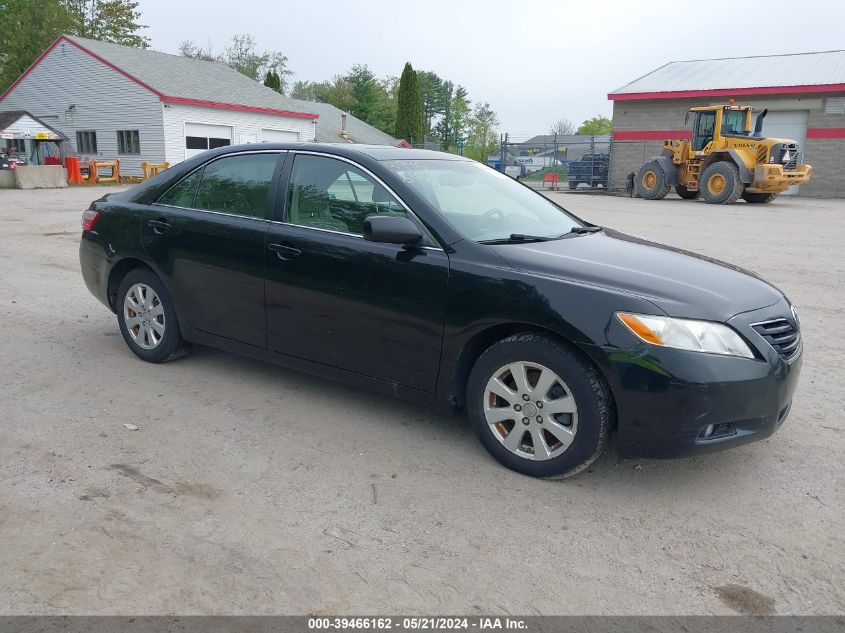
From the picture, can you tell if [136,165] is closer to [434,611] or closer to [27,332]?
[27,332]

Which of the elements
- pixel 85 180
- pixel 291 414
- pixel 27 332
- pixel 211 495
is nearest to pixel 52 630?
pixel 211 495

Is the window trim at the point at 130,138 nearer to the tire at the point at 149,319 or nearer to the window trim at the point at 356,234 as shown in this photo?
the tire at the point at 149,319

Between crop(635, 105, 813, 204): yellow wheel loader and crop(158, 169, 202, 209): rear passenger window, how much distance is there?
1991 centimetres

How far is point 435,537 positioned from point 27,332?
455cm

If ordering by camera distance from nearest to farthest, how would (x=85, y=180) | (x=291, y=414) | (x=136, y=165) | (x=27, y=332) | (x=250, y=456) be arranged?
(x=250, y=456) < (x=291, y=414) < (x=27, y=332) < (x=85, y=180) < (x=136, y=165)

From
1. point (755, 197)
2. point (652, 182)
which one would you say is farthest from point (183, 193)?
point (652, 182)

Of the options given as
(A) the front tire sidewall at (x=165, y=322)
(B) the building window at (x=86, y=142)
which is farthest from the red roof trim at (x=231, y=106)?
(A) the front tire sidewall at (x=165, y=322)

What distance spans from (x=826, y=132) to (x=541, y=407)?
31837 millimetres

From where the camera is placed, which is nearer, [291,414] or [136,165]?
[291,414]

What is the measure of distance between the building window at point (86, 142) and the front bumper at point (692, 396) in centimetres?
3512

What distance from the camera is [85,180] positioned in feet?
93.7

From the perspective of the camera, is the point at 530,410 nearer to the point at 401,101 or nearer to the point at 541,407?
Result: the point at 541,407

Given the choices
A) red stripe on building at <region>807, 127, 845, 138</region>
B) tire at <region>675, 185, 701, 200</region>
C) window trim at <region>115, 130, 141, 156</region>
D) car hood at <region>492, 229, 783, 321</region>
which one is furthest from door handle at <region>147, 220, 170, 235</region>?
red stripe on building at <region>807, 127, 845, 138</region>

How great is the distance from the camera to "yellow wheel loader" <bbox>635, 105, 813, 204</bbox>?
21375 mm
